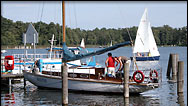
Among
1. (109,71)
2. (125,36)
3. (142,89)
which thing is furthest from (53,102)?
(125,36)

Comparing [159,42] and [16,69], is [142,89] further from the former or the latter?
[159,42]

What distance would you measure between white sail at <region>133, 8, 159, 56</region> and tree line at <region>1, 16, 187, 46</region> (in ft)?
71.9

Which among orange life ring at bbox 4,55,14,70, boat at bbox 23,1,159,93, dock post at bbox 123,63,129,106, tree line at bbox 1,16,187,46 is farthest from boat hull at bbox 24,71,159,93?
tree line at bbox 1,16,187,46

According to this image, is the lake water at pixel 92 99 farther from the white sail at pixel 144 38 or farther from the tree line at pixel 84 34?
the tree line at pixel 84 34

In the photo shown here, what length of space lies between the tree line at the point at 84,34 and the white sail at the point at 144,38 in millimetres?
21921

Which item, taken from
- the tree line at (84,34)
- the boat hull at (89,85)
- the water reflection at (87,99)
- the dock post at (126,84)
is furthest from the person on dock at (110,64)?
the tree line at (84,34)

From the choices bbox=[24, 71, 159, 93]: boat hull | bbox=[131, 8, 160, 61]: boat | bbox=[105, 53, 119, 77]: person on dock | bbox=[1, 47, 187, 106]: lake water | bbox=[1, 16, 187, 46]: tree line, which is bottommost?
bbox=[1, 47, 187, 106]: lake water

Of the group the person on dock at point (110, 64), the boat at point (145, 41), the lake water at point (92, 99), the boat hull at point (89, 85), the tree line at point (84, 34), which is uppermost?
the tree line at point (84, 34)

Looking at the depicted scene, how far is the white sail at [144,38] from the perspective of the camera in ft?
191

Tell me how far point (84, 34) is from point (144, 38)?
205ft

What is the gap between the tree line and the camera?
320ft

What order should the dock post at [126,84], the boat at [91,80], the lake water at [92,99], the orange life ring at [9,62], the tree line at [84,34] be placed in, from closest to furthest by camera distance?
the dock post at [126,84] < the lake water at [92,99] < the boat at [91,80] < the orange life ring at [9,62] < the tree line at [84,34]

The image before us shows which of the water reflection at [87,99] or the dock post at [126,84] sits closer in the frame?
the dock post at [126,84]

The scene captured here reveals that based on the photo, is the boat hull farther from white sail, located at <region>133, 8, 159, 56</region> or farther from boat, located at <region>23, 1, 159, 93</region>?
white sail, located at <region>133, 8, 159, 56</region>
